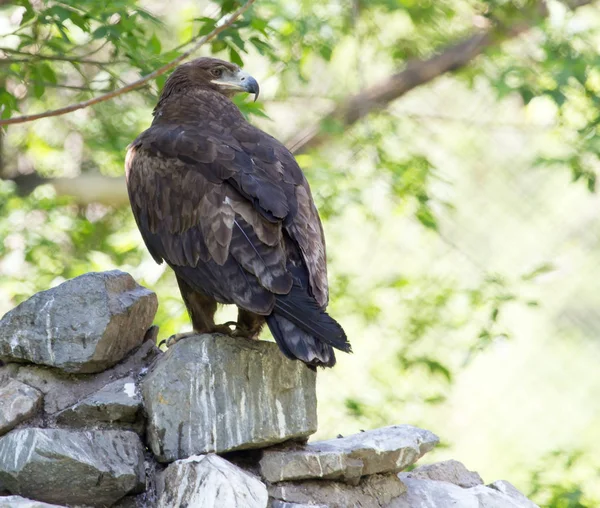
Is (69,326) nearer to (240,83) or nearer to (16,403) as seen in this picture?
(16,403)

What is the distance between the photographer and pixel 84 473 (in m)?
2.83

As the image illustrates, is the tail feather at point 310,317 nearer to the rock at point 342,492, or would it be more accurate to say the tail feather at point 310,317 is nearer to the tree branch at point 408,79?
the rock at point 342,492

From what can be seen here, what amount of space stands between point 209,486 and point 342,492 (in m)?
0.55

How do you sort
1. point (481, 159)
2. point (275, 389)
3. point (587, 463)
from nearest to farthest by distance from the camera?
point (275, 389), point (587, 463), point (481, 159)

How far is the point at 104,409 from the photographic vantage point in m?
3.06

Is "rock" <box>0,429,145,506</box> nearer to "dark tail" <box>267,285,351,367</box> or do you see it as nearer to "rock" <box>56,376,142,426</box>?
"rock" <box>56,376,142,426</box>

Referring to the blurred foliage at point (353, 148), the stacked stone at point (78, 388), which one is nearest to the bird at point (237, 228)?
the stacked stone at point (78, 388)

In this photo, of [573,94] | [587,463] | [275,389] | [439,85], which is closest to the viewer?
[275,389]

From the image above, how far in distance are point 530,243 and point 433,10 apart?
6.63 ft

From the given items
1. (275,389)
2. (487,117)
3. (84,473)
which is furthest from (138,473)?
(487,117)

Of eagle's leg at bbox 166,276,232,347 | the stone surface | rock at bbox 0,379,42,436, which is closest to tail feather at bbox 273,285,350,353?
the stone surface

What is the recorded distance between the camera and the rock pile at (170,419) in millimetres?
2916

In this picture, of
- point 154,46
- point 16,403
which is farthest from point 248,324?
point 154,46

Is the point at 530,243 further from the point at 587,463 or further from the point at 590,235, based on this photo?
the point at 587,463
